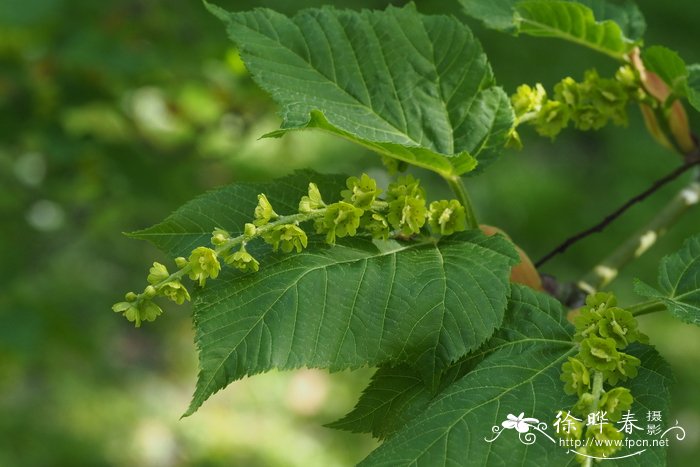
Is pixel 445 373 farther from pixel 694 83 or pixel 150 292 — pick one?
pixel 694 83

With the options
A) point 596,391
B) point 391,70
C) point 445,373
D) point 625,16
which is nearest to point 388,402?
point 445,373

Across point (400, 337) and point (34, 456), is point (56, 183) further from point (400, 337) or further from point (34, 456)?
point (400, 337)

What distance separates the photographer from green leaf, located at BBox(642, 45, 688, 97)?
702mm

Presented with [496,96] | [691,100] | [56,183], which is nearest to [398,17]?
[496,96]

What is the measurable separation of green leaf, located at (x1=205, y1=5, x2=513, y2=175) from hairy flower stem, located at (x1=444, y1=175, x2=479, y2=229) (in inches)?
1.4

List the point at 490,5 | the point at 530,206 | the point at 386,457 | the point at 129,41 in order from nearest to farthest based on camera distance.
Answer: the point at 386,457 → the point at 490,5 → the point at 129,41 → the point at 530,206

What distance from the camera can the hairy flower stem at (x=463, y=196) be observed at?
26.0 inches

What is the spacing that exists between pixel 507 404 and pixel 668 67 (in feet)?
1.09

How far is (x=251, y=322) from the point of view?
57 centimetres

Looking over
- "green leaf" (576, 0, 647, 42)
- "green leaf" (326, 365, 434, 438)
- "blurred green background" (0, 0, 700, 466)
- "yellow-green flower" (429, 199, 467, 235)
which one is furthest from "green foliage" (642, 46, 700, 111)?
"blurred green background" (0, 0, 700, 466)

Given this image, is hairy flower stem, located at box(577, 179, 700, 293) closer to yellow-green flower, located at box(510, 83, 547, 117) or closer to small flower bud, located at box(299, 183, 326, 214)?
yellow-green flower, located at box(510, 83, 547, 117)

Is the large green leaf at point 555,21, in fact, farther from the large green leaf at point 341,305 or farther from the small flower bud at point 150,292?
the small flower bud at point 150,292

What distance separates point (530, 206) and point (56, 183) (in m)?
1.75

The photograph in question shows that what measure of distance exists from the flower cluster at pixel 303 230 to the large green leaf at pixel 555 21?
0.20 meters
